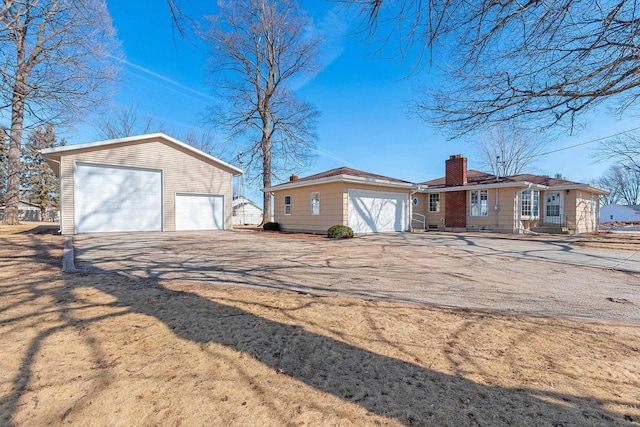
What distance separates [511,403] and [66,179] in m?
15.3

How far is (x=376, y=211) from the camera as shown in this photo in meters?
15.4

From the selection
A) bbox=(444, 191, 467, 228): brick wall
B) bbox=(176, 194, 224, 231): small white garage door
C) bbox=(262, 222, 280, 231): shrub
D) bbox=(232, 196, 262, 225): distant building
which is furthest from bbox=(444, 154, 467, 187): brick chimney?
bbox=(232, 196, 262, 225): distant building

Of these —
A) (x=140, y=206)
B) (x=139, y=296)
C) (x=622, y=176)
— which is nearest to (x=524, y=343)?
(x=139, y=296)

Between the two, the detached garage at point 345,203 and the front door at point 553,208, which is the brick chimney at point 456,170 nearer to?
the detached garage at point 345,203

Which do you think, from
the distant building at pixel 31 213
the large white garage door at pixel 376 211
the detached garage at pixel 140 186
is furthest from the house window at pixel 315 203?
the distant building at pixel 31 213

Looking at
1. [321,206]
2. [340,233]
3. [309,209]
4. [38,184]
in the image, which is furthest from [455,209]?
[38,184]

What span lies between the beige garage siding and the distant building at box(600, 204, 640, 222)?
195 feet

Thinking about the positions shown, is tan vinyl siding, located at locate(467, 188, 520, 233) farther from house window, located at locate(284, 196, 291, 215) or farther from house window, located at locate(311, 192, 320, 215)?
house window, located at locate(284, 196, 291, 215)

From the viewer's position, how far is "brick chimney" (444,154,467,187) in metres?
18.1

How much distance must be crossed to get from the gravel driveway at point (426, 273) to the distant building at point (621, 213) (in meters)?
53.1

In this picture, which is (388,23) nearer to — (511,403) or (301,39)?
(511,403)

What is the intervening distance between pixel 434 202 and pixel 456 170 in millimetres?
2521

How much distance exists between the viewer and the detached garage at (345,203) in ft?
45.5

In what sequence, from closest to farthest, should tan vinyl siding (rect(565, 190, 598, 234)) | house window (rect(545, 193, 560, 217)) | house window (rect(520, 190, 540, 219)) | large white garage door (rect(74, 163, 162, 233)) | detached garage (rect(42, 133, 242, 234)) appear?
detached garage (rect(42, 133, 242, 234))
large white garage door (rect(74, 163, 162, 233))
house window (rect(520, 190, 540, 219))
tan vinyl siding (rect(565, 190, 598, 234))
house window (rect(545, 193, 560, 217))
